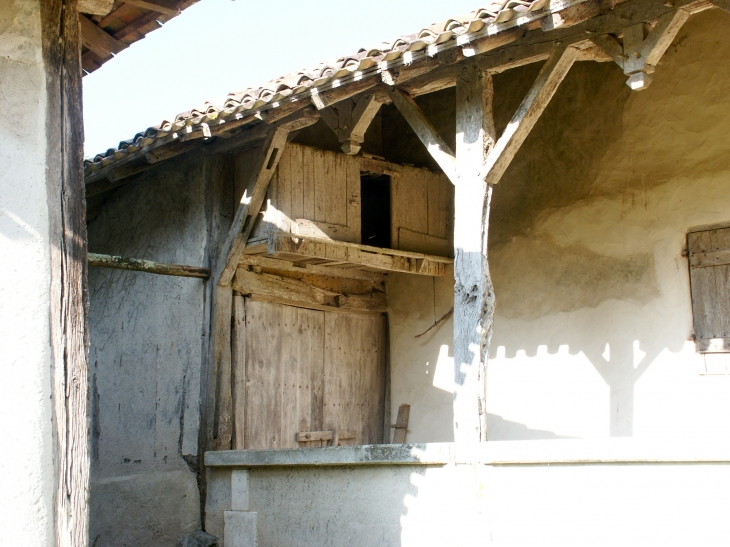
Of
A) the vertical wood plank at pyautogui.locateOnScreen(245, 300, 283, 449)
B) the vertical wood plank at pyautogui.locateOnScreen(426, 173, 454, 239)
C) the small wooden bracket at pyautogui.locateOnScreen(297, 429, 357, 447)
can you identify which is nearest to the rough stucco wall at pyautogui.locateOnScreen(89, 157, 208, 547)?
the vertical wood plank at pyautogui.locateOnScreen(245, 300, 283, 449)

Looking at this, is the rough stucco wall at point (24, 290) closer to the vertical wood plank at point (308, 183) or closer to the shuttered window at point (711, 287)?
the vertical wood plank at point (308, 183)

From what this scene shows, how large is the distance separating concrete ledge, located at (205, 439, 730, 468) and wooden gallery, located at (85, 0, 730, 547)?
0.02 metres

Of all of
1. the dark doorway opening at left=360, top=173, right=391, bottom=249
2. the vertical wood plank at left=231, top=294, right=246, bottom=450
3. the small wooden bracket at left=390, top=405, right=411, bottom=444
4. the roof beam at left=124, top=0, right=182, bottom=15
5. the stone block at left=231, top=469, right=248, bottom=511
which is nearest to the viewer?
the roof beam at left=124, top=0, right=182, bottom=15

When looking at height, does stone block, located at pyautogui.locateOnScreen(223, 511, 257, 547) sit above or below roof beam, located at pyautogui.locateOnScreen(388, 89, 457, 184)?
below

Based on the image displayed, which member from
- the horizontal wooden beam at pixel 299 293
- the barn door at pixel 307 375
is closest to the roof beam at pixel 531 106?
the horizontal wooden beam at pixel 299 293

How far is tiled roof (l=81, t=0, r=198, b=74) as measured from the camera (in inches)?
190

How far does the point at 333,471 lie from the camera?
6.30 metres

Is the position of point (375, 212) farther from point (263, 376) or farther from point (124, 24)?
point (124, 24)

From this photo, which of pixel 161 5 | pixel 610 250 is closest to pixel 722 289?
Result: pixel 610 250

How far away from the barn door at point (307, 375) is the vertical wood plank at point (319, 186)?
3.80 feet

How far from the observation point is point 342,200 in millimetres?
8125

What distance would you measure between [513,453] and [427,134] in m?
2.40

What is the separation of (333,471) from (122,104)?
6829 cm

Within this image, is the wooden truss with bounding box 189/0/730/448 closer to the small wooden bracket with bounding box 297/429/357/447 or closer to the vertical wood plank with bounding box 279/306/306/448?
the vertical wood plank with bounding box 279/306/306/448
